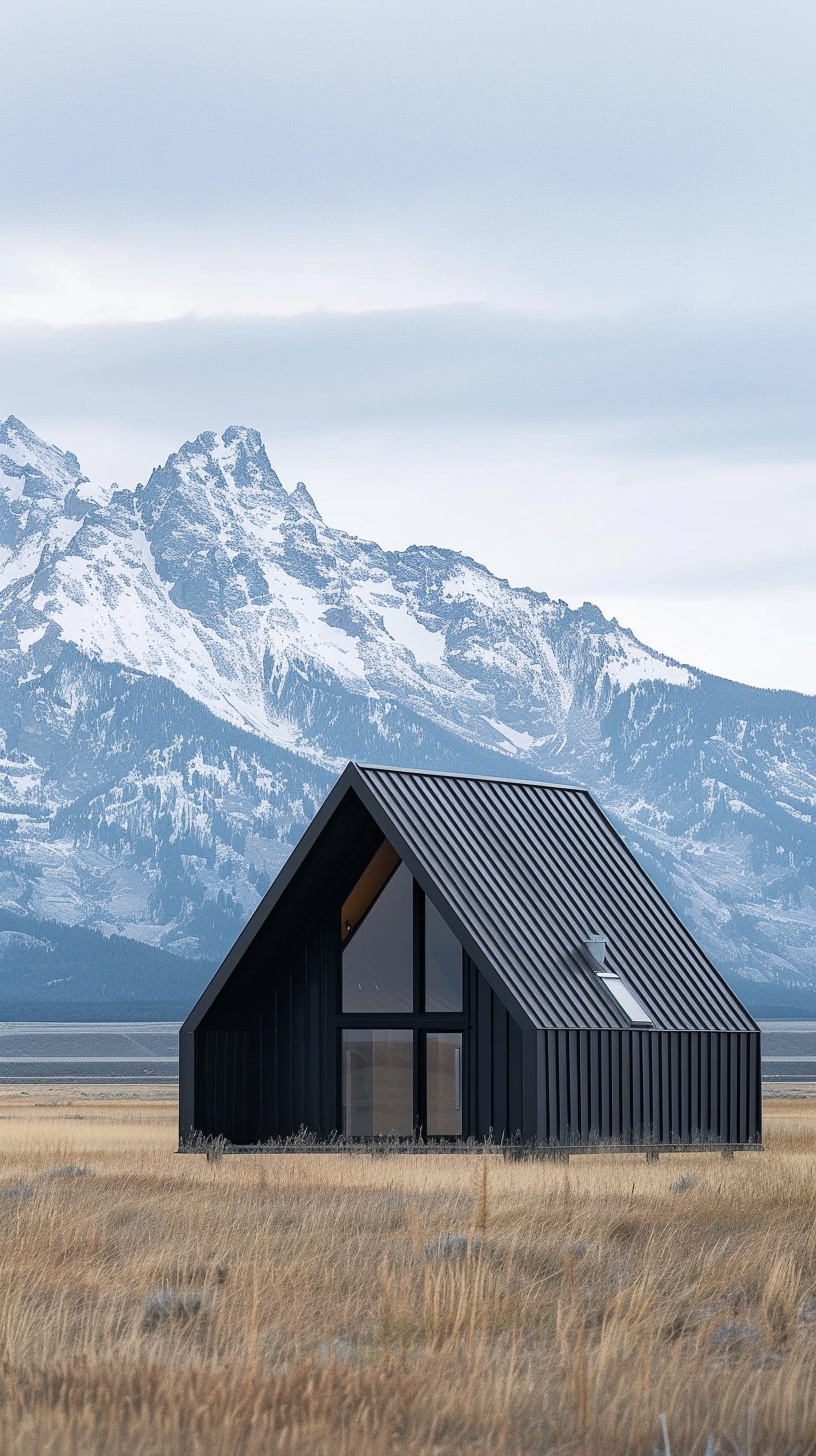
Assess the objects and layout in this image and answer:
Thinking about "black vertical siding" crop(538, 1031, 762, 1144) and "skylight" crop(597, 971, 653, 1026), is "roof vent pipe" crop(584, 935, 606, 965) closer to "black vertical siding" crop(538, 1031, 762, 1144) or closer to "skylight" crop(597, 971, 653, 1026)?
"skylight" crop(597, 971, 653, 1026)

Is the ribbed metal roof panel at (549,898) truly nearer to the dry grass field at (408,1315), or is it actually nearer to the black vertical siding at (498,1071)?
the black vertical siding at (498,1071)

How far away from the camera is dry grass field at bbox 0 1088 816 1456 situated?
988cm

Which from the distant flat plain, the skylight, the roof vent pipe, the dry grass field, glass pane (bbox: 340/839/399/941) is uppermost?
glass pane (bbox: 340/839/399/941)

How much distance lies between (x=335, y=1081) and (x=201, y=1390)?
→ 2002 centimetres

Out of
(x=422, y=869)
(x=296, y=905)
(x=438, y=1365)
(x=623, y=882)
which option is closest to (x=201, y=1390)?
(x=438, y=1365)

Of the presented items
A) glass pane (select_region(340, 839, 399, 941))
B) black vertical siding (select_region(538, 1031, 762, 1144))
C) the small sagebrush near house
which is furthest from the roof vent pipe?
glass pane (select_region(340, 839, 399, 941))

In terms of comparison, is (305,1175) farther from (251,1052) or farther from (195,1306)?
(195,1306)

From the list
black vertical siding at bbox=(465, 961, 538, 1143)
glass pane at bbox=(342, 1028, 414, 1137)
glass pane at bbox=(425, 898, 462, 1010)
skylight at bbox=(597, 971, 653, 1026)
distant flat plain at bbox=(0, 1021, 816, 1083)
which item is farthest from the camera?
distant flat plain at bbox=(0, 1021, 816, 1083)

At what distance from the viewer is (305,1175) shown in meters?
23.4

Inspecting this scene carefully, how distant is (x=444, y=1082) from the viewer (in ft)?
96.1

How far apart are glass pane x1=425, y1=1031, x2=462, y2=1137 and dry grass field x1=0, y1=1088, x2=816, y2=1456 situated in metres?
6.33

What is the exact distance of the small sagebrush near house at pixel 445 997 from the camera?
28500 millimetres

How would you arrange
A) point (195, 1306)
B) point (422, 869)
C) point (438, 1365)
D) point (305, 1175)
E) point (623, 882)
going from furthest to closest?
point (623, 882)
point (422, 869)
point (305, 1175)
point (195, 1306)
point (438, 1365)

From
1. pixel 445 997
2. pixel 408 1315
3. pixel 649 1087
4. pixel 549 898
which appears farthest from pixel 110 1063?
pixel 408 1315
